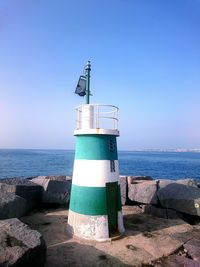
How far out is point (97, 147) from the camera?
402 inches

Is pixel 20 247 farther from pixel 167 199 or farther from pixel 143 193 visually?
pixel 143 193

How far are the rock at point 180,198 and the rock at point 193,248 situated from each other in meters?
2.62

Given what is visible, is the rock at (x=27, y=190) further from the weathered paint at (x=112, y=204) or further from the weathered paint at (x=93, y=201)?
the weathered paint at (x=112, y=204)

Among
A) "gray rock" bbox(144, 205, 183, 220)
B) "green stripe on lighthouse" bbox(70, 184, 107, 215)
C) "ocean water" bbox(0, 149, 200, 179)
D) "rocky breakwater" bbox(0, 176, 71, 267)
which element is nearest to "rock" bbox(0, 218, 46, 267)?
"rocky breakwater" bbox(0, 176, 71, 267)

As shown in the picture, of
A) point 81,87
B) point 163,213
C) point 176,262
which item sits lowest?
point 176,262

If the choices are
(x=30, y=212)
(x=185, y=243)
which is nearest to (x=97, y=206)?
(x=185, y=243)

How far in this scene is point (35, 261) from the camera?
6.76 meters

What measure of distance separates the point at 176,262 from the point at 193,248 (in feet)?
3.61

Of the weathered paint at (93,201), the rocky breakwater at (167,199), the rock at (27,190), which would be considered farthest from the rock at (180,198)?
the rock at (27,190)

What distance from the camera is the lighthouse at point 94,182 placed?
9984 mm

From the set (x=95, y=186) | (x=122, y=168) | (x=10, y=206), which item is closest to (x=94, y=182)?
(x=95, y=186)

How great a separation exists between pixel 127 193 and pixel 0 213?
261 inches

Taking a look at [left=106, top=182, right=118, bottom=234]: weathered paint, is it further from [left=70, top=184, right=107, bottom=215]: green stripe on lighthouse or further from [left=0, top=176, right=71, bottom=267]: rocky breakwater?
[left=0, top=176, right=71, bottom=267]: rocky breakwater

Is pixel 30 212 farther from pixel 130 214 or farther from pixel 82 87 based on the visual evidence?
pixel 82 87
